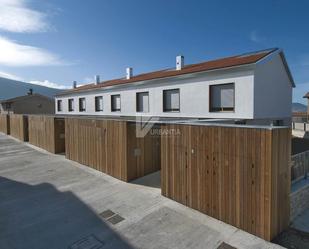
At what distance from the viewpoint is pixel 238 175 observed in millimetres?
4988

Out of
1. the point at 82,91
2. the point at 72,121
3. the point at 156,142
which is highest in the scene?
the point at 82,91

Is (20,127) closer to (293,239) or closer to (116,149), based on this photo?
(116,149)

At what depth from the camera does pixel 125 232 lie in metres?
4.96

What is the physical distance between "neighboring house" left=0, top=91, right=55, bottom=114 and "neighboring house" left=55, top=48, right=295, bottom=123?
27657mm

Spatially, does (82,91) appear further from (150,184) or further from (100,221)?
(100,221)

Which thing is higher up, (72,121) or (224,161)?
(72,121)

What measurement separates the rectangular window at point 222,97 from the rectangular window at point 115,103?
8141 millimetres

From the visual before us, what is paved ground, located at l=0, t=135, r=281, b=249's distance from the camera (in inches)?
181

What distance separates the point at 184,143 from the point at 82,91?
1635 centimetres

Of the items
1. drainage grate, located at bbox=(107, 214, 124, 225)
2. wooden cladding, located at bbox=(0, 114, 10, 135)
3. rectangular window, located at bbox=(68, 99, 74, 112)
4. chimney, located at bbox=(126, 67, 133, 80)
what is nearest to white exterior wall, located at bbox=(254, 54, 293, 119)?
drainage grate, located at bbox=(107, 214, 124, 225)

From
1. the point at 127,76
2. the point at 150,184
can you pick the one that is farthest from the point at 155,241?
the point at 127,76

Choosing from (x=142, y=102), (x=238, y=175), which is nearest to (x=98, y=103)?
(x=142, y=102)

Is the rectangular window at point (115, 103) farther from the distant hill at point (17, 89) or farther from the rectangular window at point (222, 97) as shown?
the distant hill at point (17, 89)

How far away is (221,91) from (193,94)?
1.63m
